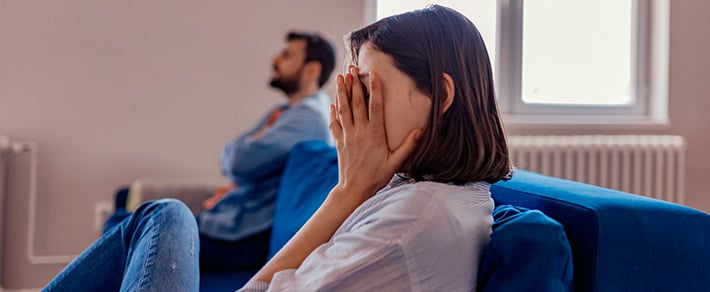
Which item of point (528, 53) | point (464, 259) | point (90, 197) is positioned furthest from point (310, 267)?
point (528, 53)

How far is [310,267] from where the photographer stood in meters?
0.82

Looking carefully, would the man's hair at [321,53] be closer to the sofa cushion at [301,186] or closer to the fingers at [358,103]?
the sofa cushion at [301,186]

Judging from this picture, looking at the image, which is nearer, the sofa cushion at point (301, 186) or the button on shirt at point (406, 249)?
the button on shirt at point (406, 249)

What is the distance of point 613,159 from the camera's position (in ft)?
10.3

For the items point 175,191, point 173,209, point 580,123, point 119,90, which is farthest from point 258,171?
point 580,123

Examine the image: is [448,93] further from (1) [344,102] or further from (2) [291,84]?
(2) [291,84]

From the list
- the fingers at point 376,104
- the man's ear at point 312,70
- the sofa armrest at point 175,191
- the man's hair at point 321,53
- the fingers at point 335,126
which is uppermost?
the man's hair at point 321,53

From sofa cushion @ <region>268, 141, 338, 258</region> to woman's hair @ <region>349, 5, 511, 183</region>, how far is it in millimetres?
793

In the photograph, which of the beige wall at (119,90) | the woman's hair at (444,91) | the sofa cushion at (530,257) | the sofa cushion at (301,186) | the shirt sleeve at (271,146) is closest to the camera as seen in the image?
the sofa cushion at (530,257)

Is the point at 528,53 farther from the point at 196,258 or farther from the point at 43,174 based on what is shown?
the point at 196,258

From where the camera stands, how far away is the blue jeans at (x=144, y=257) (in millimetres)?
1068

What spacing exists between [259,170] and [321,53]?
21.9 inches

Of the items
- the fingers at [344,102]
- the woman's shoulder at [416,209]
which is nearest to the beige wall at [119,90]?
the fingers at [344,102]

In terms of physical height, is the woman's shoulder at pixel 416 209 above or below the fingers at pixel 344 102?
below
